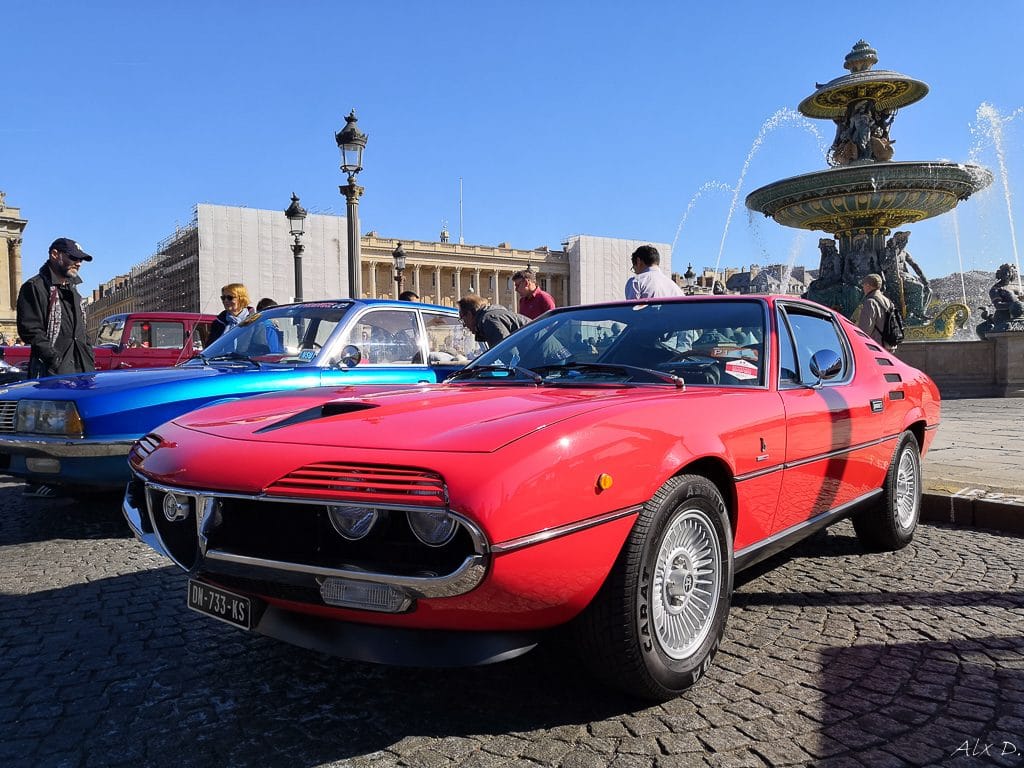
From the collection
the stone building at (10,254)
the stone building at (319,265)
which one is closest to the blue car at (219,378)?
the stone building at (319,265)

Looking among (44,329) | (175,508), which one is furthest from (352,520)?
(44,329)

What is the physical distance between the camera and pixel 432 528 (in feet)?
6.75

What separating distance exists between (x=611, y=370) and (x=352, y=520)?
1.44m

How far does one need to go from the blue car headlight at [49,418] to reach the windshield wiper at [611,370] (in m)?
2.93

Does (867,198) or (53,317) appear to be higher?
(867,198)

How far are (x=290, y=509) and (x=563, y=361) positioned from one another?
1.60 m

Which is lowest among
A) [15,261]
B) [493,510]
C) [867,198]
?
[493,510]

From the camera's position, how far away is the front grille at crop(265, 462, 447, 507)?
197 cm

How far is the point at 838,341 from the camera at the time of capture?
14.0 feet

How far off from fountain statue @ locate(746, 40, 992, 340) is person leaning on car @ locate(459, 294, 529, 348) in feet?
43.1

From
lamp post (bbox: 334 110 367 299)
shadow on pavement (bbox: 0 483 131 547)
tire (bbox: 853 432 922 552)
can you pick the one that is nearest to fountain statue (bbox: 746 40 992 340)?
lamp post (bbox: 334 110 367 299)

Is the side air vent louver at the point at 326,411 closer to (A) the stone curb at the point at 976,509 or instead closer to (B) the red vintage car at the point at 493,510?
(B) the red vintage car at the point at 493,510

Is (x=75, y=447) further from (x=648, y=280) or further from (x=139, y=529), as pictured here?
(x=648, y=280)

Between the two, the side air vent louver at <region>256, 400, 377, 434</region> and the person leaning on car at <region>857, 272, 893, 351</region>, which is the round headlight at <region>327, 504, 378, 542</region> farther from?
the person leaning on car at <region>857, 272, 893, 351</region>
